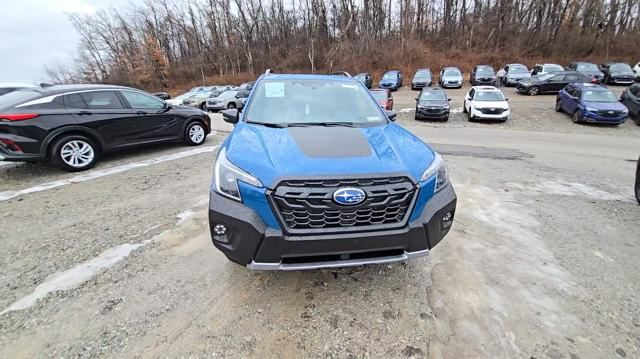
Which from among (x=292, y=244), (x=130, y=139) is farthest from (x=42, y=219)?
(x=292, y=244)

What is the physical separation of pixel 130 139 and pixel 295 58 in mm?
39452

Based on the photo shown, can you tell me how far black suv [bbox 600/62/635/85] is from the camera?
2172cm

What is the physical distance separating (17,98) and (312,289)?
647cm

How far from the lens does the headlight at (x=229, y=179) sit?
221 cm

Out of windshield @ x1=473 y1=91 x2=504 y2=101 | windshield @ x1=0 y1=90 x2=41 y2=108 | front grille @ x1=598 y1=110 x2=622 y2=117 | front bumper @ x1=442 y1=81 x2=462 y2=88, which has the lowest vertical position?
front grille @ x1=598 y1=110 x2=622 y2=117

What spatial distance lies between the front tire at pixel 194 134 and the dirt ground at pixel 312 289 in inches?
132

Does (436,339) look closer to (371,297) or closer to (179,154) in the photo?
(371,297)

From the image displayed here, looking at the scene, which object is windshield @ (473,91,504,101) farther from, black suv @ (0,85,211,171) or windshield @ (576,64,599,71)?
windshield @ (576,64,599,71)

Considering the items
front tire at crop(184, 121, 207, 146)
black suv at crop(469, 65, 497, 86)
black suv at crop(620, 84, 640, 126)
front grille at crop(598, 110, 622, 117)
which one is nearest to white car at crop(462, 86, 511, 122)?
front grille at crop(598, 110, 622, 117)

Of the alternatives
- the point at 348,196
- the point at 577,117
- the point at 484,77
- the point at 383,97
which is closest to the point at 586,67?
the point at 484,77

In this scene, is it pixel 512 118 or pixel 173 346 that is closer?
pixel 173 346

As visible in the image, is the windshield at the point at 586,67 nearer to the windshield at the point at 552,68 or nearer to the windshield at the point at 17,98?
the windshield at the point at 552,68

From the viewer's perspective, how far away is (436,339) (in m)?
2.14

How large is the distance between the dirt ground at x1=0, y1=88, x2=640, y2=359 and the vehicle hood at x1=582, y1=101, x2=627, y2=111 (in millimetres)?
10401
